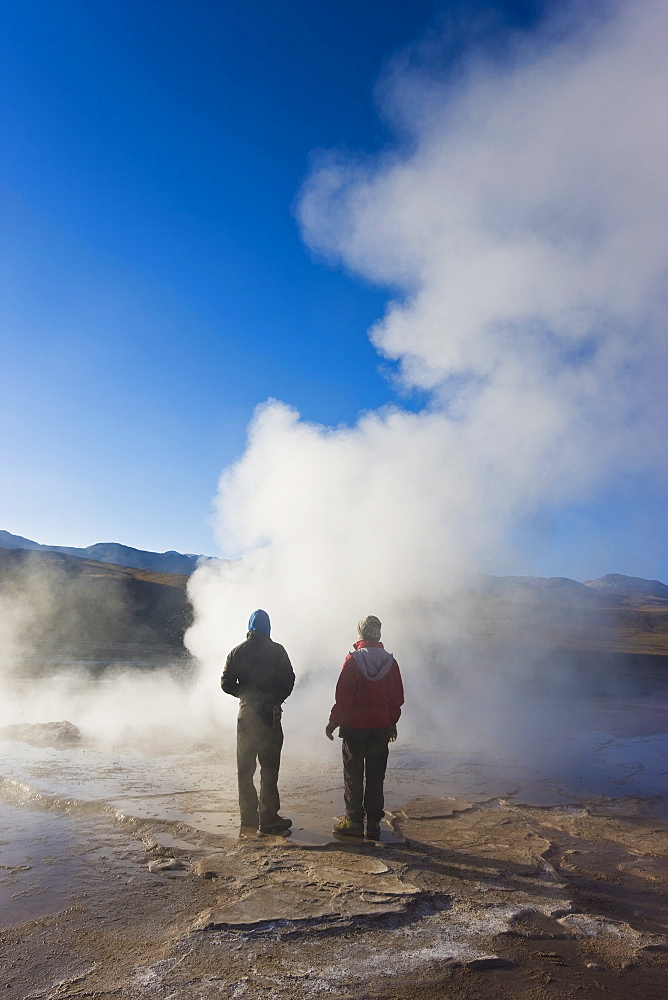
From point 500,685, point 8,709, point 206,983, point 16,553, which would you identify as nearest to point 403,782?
point 206,983

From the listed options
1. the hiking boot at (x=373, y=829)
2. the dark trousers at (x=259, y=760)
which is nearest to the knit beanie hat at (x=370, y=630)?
the dark trousers at (x=259, y=760)

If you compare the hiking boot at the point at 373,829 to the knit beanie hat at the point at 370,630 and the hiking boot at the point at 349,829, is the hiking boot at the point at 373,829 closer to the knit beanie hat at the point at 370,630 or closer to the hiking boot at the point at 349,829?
the hiking boot at the point at 349,829

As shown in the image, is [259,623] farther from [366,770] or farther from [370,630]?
[366,770]

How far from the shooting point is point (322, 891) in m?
3.68

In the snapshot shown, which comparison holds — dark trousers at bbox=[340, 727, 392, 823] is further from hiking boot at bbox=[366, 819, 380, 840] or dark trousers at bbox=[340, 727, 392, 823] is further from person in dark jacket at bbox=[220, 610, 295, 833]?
person in dark jacket at bbox=[220, 610, 295, 833]

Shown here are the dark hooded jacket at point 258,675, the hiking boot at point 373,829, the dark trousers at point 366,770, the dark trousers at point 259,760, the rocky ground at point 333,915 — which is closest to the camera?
the rocky ground at point 333,915

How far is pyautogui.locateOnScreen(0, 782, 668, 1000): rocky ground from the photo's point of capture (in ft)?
9.05

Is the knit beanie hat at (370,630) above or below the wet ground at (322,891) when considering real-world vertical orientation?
above

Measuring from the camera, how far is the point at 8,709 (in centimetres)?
1107

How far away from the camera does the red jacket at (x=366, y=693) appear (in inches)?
203

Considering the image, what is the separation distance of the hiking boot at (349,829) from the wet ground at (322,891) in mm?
105

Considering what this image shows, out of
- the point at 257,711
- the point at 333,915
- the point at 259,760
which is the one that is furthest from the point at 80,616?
the point at 333,915

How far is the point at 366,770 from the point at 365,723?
1.29ft

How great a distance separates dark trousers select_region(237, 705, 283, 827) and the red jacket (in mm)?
574
